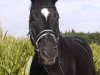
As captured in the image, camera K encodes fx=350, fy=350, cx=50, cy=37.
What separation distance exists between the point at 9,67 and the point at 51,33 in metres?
3.08

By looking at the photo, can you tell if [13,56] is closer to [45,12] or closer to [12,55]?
[12,55]

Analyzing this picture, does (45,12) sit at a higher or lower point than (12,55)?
higher

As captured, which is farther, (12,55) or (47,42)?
(12,55)

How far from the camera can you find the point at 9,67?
774cm

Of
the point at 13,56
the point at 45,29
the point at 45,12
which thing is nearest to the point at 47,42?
the point at 45,29

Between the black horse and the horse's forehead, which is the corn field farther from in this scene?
the horse's forehead

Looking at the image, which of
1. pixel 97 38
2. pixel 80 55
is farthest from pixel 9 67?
pixel 97 38

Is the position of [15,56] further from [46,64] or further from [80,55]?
[46,64]

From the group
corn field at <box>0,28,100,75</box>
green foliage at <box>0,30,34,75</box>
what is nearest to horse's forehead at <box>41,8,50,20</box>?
corn field at <box>0,28,100,75</box>

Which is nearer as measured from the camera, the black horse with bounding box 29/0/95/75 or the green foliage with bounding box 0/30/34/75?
the black horse with bounding box 29/0/95/75

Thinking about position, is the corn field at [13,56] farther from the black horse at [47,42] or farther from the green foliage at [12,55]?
the black horse at [47,42]

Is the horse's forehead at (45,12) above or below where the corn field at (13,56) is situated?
above

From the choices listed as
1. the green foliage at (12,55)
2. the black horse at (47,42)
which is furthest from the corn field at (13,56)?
the black horse at (47,42)

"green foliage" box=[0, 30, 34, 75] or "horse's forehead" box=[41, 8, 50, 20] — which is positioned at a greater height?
"horse's forehead" box=[41, 8, 50, 20]
